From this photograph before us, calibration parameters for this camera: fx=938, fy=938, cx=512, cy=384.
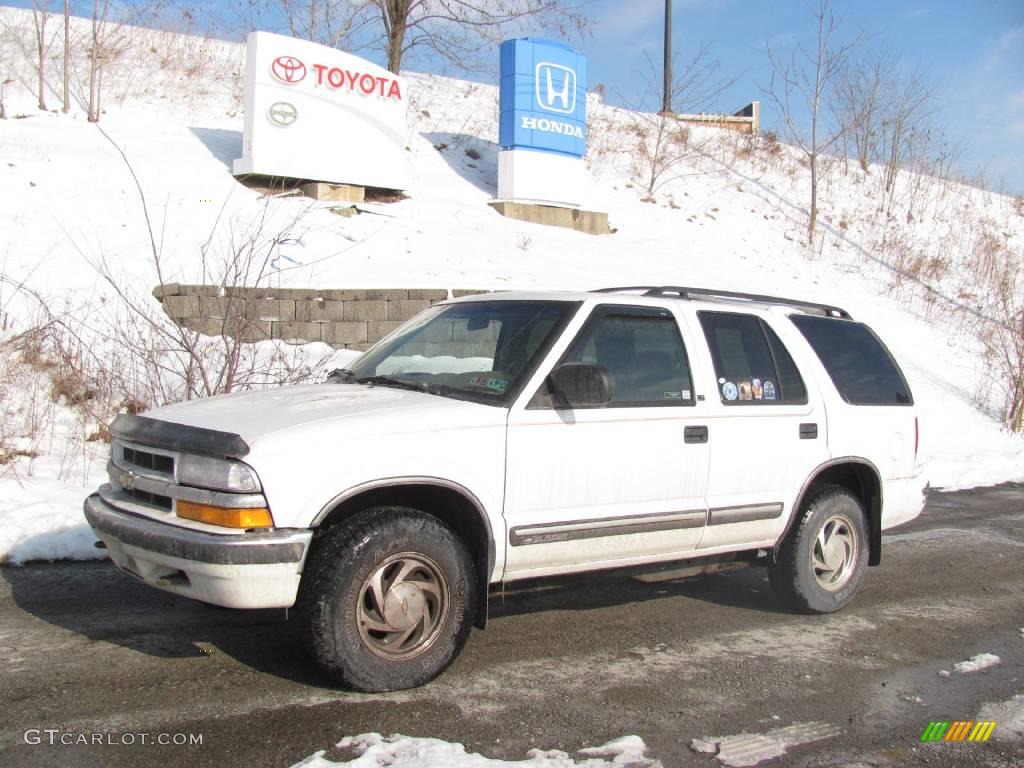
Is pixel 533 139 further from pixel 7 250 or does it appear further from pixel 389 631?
pixel 389 631

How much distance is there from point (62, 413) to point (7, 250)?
13.4 ft

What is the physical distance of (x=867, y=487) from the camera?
243 inches

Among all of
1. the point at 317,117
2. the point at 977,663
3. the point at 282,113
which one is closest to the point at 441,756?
the point at 977,663

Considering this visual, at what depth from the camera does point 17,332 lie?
35.6 feet

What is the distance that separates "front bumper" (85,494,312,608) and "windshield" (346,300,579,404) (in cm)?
119

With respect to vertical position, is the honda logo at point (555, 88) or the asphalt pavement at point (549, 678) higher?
the honda logo at point (555, 88)

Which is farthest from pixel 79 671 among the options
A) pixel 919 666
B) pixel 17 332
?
pixel 17 332

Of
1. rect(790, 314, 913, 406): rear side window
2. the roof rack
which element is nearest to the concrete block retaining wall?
the roof rack

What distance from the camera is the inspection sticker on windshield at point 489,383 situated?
15.2 ft

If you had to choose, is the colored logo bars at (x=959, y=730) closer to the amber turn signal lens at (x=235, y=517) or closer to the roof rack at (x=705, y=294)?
the roof rack at (x=705, y=294)

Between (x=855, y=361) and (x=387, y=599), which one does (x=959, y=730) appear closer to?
(x=387, y=599)

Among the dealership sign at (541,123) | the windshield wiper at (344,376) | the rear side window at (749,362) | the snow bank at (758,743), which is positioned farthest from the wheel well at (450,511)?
the dealership sign at (541,123)

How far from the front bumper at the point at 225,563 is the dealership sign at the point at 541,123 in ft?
56.3

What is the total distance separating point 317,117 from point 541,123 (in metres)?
5.54
